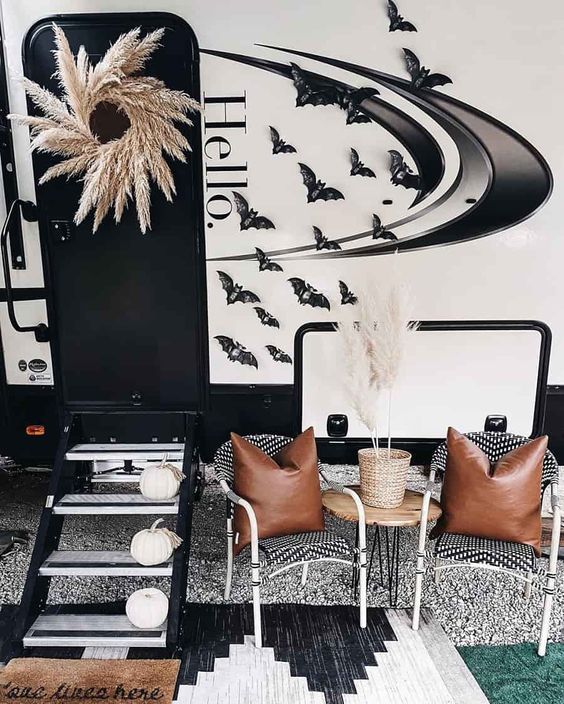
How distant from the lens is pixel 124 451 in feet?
10.3

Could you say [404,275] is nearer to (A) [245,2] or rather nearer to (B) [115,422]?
(A) [245,2]

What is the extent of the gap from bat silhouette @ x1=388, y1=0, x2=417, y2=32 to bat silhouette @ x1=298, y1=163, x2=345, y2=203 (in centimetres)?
87

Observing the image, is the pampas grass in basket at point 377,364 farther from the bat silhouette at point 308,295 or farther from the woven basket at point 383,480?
the bat silhouette at point 308,295

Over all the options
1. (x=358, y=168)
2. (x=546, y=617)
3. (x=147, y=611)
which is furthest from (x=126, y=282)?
(x=546, y=617)

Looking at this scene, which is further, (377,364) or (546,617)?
(377,364)

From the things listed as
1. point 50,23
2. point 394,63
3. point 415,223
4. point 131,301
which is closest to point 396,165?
point 415,223

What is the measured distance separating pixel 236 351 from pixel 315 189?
1065 millimetres

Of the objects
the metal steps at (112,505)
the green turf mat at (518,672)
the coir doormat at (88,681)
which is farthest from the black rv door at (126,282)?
the green turf mat at (518,672)

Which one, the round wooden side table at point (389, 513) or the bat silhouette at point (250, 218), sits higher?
the bat silhouette at point (250, 218)

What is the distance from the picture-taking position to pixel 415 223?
304 centimetres

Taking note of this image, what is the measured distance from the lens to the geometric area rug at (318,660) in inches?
85.1

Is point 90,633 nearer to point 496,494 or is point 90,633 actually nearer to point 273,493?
point 273,493

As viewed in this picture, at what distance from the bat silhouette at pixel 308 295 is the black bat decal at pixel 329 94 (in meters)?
0.96

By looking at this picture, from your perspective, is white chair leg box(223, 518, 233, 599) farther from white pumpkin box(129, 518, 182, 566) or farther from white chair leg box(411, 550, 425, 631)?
white chair leg box(411, 550, 425, 631)
